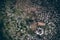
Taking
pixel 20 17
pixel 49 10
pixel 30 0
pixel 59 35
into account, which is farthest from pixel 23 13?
pixel 59 35

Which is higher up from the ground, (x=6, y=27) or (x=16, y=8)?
(x=16, y=8)

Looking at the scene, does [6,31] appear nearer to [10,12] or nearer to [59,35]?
[10,12]

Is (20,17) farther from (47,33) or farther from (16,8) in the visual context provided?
(47,33)

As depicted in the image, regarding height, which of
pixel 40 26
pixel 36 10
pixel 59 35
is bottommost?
pixel 59 35

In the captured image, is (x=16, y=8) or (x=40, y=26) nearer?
(x=40, y=26)

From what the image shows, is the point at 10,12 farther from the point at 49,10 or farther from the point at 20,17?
the point at 49,10

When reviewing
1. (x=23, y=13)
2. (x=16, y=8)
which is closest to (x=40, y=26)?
(x=23, y=13)

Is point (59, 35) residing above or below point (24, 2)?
below

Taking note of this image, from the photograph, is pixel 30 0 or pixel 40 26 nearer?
pixel 40 26

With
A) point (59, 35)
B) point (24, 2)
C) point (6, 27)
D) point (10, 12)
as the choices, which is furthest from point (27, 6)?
point (59, 35)
